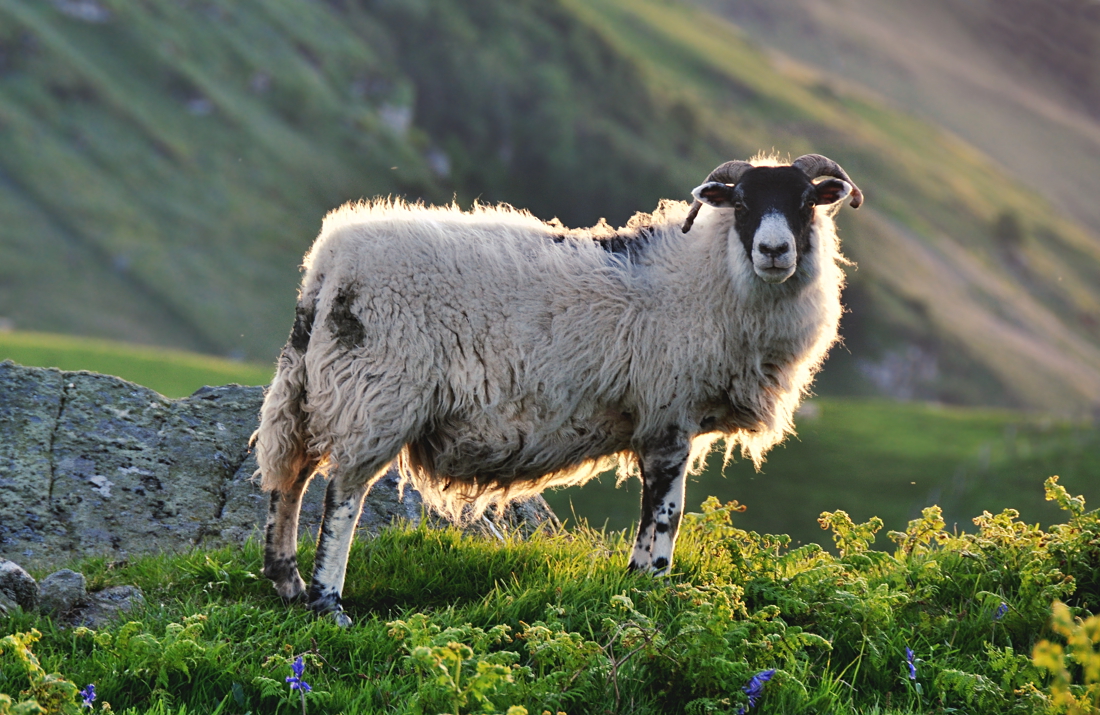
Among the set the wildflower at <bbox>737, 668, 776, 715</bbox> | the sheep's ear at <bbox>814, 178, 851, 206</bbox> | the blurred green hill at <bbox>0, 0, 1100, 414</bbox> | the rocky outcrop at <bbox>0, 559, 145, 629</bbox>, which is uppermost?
the blurred green hill at <bbox>0, 0, 1100, 414</bbox>

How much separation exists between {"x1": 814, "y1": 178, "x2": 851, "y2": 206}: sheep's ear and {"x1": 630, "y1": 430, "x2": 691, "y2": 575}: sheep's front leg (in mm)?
1868

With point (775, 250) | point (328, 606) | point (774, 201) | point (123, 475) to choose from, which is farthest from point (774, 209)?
point (123, 475)

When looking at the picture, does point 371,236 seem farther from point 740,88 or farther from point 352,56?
point 740,88

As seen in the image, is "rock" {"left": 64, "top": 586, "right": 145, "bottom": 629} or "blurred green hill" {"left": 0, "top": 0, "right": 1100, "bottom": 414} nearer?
"rock" {"left": 64, "top": 586, "right": 145, "bottom": 629}

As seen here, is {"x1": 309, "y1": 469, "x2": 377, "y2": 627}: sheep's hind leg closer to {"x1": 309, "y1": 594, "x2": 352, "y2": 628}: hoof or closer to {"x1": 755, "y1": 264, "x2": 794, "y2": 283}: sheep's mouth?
{"x1": 309, "y1": 594, "x2": 352, "y2": 628}: hoof

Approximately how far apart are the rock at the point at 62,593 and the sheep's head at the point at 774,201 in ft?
14.0

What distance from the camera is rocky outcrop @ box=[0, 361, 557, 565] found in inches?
290

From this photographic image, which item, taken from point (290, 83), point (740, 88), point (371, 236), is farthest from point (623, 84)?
point (371, 236)

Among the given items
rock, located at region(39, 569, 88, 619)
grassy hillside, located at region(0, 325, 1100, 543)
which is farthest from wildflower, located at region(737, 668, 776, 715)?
grassy hillside, located at region(0, 325, 1100, 543)

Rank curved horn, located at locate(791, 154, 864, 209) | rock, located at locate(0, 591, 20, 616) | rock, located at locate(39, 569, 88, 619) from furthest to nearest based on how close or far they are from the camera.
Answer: curved horn, located at locate(791, 154, 864, 209)
rock, located at locate(39, 569, 88, 619)
rock, located at locate(0, 591, 20, 616)

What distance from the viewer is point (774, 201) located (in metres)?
6.83

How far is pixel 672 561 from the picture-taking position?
672 cm

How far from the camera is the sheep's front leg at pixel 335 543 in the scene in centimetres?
621

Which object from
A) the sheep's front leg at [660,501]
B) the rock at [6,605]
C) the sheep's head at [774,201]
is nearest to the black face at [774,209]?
the sheep's head at [774,201]
